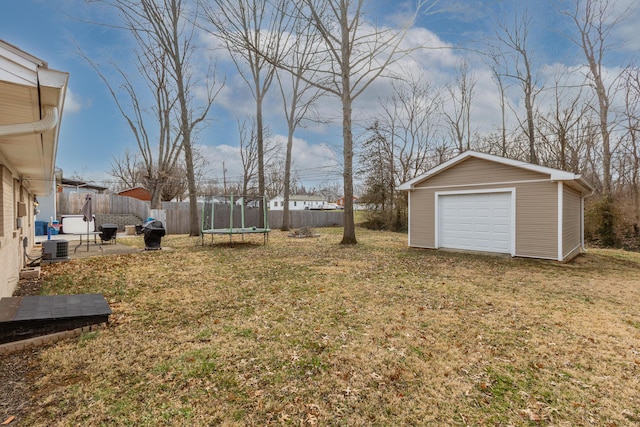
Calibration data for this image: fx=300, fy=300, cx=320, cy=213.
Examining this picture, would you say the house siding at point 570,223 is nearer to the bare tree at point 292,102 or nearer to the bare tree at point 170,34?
the bare tree at point 292,102

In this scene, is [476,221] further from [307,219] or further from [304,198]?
[304,198]

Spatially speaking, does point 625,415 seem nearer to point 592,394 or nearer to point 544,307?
point 592,394

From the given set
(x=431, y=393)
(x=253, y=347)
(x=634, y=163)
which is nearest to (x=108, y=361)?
(x=253, y=347)

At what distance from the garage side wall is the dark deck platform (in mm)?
9512

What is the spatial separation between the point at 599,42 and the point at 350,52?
13074 mm

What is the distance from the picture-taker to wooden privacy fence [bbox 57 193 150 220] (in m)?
18.2

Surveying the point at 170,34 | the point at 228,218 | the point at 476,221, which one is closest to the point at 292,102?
the point at 170,34

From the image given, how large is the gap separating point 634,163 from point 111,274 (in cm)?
2028

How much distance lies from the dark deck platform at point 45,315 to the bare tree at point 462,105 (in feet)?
73.7

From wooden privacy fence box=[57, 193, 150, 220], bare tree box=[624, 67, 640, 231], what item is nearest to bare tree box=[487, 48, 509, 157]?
bare tree box=[624, 67, 640, 231]

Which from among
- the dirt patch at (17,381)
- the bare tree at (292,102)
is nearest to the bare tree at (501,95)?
the bare tree at (292,102)

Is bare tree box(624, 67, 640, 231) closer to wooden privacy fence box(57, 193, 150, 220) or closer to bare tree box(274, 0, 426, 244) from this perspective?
bare tree box(274, 0, 426, 244)

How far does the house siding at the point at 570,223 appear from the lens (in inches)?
327

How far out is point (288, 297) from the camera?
4891 millimetres
